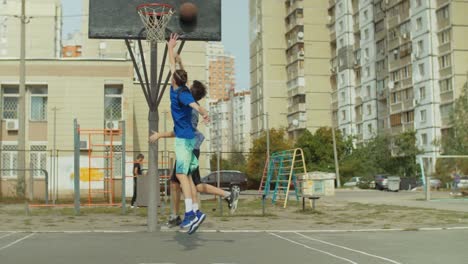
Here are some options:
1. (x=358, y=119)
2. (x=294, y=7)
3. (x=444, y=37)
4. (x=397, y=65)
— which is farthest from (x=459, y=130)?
(x=294, y=7)

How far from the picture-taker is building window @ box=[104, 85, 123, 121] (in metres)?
36.8

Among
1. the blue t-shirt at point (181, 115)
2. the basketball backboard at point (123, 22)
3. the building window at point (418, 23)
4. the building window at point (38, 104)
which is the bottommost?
the blue t-shirt at point (181, 115)

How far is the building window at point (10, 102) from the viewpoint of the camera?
118 feet

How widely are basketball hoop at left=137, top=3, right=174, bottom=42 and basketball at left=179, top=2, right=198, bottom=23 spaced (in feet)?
0.61

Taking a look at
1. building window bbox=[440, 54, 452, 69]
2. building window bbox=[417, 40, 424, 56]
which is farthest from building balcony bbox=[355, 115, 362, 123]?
building window bbox=[440, 54, 452, 69]

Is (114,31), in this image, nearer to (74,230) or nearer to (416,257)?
(74,230)

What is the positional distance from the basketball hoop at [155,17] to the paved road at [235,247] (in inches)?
136

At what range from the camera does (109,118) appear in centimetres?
3669

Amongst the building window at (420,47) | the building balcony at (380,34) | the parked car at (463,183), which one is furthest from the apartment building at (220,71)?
the parked car at (463,183)

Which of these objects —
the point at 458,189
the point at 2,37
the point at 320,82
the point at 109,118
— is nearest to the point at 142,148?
the point at 109,118

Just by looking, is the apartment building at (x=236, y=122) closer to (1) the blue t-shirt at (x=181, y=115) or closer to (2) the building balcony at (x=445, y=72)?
(2) the building balcony at (x=445, y=72)

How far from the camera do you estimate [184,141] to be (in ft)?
28.2

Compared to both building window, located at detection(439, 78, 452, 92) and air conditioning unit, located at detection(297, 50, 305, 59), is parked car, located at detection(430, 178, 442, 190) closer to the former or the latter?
building window, located at detection(439, 78, 452, 92)

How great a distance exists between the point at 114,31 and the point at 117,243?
159 inches
